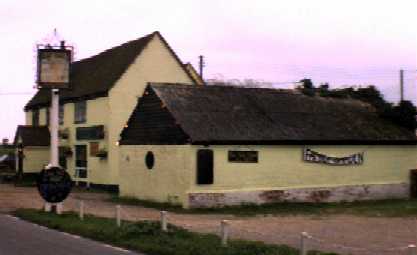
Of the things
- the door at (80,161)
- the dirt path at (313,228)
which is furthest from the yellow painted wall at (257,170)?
the door at (80,161)

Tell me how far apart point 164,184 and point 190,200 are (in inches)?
85.0

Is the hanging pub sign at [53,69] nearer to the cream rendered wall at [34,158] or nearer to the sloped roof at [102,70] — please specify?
the sloped roof at [102,70]

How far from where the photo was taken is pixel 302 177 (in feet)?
101

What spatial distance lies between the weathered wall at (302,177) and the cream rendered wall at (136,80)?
10.8m

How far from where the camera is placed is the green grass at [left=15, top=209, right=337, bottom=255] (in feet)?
45.5

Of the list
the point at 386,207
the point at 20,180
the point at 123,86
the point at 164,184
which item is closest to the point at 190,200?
the point at 164,184

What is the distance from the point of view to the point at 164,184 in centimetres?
2922

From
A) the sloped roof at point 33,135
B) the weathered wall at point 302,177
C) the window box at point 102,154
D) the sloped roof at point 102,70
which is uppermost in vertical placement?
the sloped roof at point 102,70

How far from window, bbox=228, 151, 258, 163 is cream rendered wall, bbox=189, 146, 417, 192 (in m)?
0.16

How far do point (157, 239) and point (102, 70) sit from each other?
2714 centimetres

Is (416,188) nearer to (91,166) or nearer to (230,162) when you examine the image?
(230,162)

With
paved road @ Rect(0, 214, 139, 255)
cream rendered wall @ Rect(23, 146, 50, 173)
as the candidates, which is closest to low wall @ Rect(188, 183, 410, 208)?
paved road @ Rect(0, 214, 139, 255)

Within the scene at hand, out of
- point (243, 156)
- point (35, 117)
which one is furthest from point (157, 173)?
point (35, 117)

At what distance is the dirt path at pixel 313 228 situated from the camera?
16.2 metres
